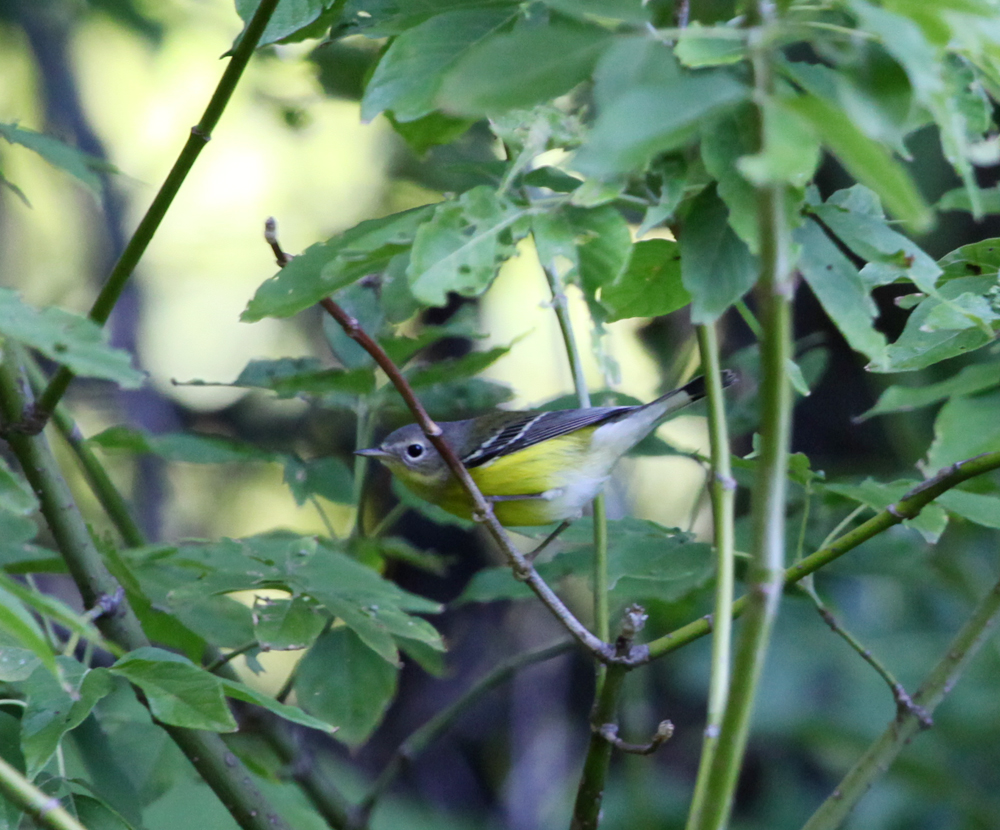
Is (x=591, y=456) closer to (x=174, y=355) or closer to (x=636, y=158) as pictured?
(x=636, y=158)

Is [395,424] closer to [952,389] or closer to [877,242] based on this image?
[952,389]

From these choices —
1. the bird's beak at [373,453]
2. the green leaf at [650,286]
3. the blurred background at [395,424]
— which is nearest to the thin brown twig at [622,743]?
the green leaf at [650,286]

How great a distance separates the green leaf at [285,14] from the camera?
4.62 ft

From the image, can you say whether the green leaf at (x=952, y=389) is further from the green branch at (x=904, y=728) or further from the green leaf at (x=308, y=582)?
the green leaf at (x=308, y=582)

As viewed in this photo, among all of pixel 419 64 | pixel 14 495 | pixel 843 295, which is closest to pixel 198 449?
pixel 14 495

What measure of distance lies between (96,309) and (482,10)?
788 millimetres

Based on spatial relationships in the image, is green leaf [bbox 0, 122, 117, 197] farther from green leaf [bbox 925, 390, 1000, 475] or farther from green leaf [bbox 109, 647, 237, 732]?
green leaf [bbox 925, 390, 1000, 475]

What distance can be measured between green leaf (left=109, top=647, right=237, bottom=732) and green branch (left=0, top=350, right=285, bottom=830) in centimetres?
35

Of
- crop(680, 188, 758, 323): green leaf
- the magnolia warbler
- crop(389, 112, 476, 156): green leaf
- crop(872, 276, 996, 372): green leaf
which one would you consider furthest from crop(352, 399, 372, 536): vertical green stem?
crop(680, 188, 758, 323): green leaf

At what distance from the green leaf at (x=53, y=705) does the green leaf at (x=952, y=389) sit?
4.80 feet

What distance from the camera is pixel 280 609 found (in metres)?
1.70

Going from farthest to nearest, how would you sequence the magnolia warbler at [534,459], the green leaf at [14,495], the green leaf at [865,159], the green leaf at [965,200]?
the magnolia warbler at [534,459] < the green leaf at [965,200] < the green leaf at [14,495] < the green leaf at [865,159]

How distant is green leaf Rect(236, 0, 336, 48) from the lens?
4.62 ft

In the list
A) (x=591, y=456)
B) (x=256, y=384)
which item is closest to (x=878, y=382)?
(x=591, y=456)
